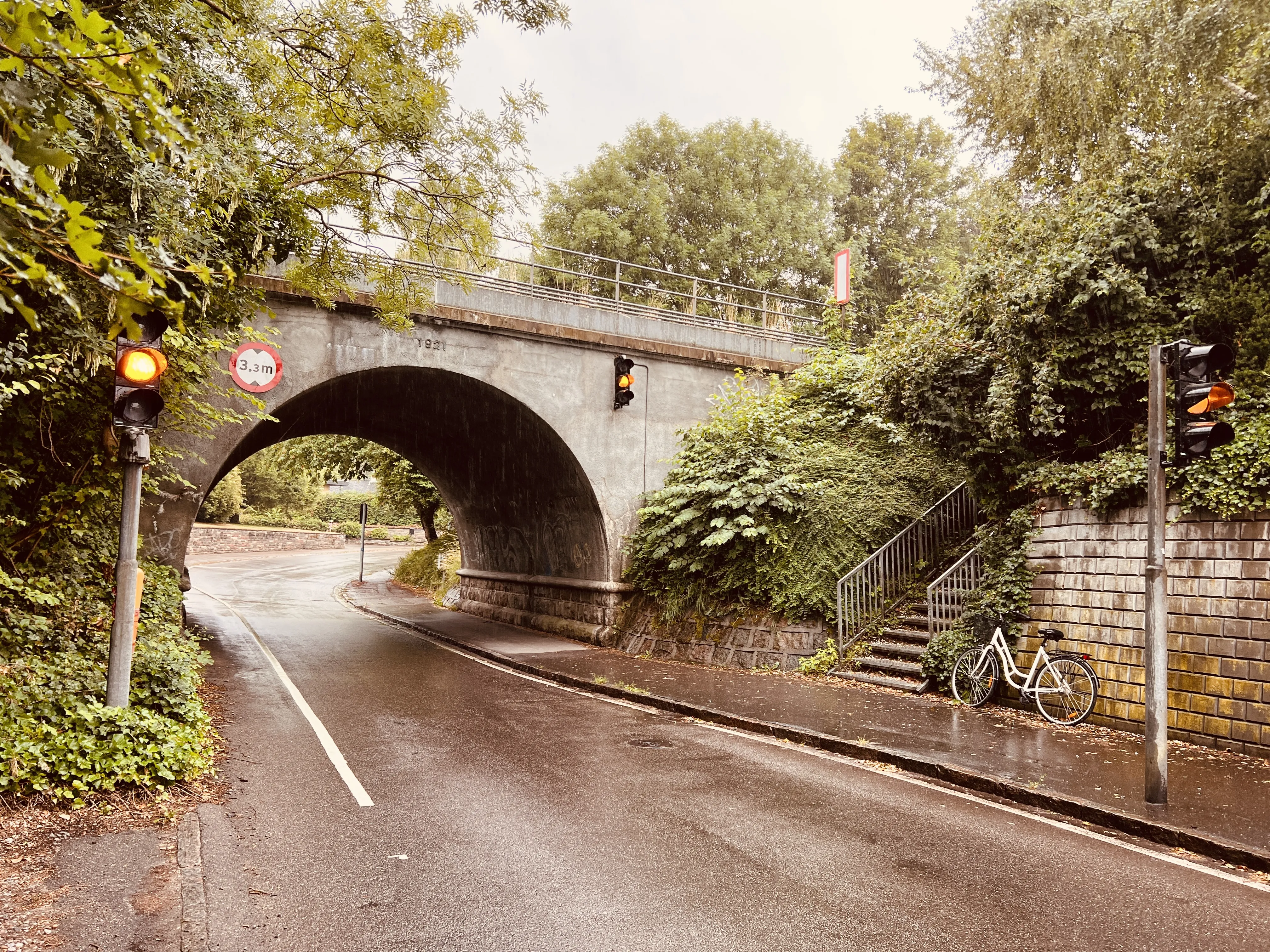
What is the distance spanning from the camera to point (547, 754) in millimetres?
7520

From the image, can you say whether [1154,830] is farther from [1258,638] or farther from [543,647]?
[543,647]

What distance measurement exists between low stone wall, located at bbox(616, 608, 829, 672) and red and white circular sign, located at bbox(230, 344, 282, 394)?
7725 millimetres

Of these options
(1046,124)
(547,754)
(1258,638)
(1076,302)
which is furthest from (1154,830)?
(1046,124)

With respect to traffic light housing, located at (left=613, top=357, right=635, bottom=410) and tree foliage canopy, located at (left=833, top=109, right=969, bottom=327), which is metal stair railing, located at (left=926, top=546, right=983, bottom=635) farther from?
tree foliage canopy, located at (left=833, top=109, right=969, bottom=327)

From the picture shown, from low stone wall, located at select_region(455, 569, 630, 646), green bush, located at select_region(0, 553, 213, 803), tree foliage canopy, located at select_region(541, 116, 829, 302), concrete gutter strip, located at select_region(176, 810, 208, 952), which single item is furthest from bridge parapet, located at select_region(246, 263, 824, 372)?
tree foliage canopy, located at select_region(541, 116, 829, 302)

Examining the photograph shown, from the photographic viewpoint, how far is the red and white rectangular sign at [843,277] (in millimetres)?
20891

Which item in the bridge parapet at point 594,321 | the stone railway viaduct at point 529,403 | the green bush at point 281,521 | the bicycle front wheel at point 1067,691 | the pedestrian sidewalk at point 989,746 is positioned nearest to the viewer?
the pedestrian sidewalk at point 989,746

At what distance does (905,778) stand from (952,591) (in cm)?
510

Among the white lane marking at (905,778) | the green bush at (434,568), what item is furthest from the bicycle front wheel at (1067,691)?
the green bush at (434,568)

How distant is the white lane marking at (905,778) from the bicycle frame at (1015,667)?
290cm

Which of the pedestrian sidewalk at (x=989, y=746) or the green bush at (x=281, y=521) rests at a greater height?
the green bush at (x=281, y=521)

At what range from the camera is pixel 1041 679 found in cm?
927

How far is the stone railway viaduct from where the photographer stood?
13.6m

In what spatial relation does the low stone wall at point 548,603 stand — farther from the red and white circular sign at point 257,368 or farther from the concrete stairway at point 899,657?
the red and white circular sign at point 257,368
